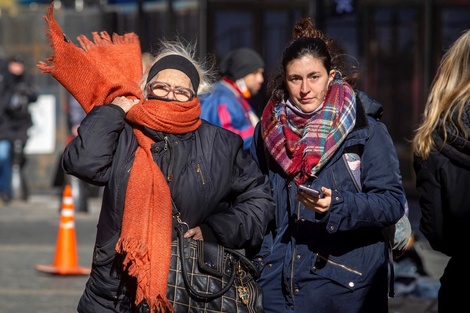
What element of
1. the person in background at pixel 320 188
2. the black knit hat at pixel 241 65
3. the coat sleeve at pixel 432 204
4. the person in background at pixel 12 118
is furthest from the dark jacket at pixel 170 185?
the person in background at pixel 12 118

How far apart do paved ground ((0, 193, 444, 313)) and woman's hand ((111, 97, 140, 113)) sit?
4031 millimetres

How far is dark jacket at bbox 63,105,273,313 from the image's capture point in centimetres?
466

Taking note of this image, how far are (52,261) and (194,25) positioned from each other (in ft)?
19.3

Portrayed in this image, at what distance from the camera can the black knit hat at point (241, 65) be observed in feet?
29.3

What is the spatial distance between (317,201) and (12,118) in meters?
12.7

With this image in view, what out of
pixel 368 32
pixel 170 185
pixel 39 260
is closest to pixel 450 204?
pixel 170 185

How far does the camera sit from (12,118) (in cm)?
1675

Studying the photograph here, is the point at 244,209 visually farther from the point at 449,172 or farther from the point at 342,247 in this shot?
the point at 449,172

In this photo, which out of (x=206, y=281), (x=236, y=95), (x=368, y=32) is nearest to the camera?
(x=206, y=281)

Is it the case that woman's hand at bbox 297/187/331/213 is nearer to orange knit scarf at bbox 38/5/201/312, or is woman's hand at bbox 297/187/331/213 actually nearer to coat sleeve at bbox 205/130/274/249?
coat sleeve at bbox 205/130/274/249

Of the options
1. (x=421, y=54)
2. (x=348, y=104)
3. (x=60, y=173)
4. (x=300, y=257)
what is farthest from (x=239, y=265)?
(x=421, y=54)

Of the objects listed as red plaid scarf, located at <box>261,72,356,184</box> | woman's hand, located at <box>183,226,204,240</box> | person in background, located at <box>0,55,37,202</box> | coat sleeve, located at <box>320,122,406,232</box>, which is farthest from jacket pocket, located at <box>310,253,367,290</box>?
person in background, located at <box>0,55,37,202</box>

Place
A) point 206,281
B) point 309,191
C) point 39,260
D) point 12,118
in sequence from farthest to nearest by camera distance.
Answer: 1. point 12,118
2. point 39,260
3. point 206,281
4. point 309,191

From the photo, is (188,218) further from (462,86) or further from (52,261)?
(52,261)
